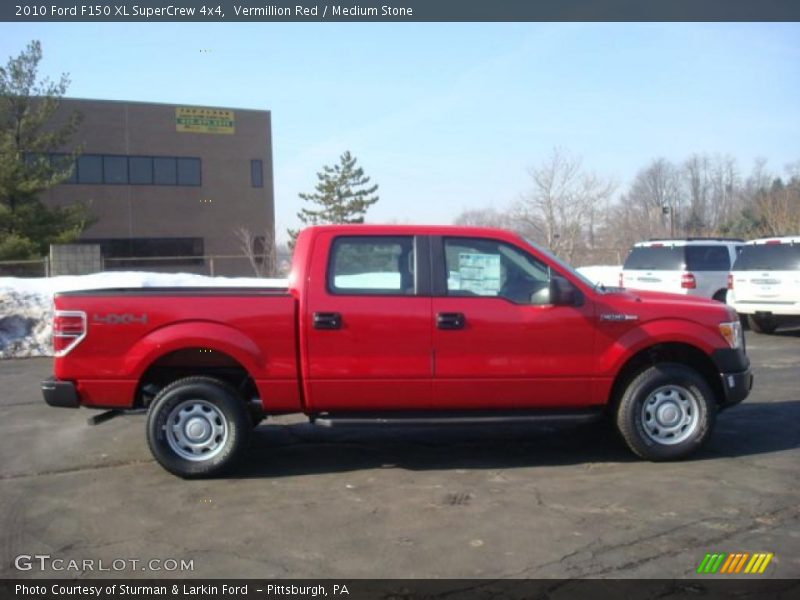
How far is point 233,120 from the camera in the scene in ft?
138

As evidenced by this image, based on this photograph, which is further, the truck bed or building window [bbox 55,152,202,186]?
building window [bbox 55,152,202,186]

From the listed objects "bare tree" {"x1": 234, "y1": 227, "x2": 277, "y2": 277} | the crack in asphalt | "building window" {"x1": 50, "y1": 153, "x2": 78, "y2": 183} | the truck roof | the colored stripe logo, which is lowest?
the colored stripe logo

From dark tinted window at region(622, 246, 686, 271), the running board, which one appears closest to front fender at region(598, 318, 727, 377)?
the running board

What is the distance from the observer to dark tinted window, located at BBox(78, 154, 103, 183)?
39000 mm

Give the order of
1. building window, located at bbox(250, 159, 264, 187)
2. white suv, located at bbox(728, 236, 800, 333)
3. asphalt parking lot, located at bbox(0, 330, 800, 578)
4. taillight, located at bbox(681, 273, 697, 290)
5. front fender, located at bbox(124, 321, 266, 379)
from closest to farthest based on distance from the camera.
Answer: asphalt parking lot, located at bbox(0, 330, 800, 578), front fender, located at bbox(124, 321, 266, 379), white suv, located at bbox(728, 236, 800, 333), taillight, located at bbox(681, 273, 697, 290), building window, located at bbox(250, 159, 264, 187)

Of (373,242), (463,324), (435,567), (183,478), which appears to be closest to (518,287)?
(463,324)

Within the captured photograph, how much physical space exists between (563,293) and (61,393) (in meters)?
3.90

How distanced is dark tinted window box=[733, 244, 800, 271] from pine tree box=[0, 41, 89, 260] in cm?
2377

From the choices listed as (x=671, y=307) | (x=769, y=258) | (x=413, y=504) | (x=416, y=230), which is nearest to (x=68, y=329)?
(x=416, y=230)

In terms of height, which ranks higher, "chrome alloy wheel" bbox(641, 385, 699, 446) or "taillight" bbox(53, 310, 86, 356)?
"taillight" bbox(53, 310, 86, 356)

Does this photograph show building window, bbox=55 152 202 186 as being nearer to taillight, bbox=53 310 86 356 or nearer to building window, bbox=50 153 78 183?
building window, bbox=50 153 78 183

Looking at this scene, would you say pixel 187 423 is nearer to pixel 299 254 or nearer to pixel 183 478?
pixel 183 478

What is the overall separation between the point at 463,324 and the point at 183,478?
245cm

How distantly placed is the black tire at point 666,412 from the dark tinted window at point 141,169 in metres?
38.3
